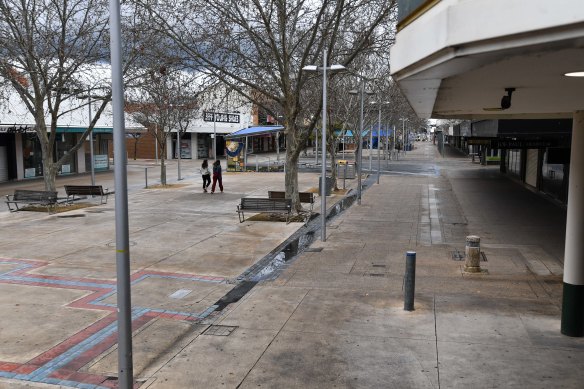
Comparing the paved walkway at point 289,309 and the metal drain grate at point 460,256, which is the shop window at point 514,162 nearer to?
the paved walkway at point 289,309

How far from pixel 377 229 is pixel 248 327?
28.7 feet

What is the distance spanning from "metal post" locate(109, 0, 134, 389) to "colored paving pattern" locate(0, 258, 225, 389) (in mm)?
669

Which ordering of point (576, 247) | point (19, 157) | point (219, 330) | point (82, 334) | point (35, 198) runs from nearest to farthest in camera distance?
point (576, 247) < point (82, 334) < point (219, 330) < point (35, 198) < point (19, 157)

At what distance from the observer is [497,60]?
3703 mm

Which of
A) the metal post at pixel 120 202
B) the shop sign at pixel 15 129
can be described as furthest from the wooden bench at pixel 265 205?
the shop sign at pixel 15 129

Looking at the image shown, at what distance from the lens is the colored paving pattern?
19.8 ft

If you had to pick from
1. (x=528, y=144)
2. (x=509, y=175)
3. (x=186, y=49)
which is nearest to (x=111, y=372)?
(x=186, y=49)

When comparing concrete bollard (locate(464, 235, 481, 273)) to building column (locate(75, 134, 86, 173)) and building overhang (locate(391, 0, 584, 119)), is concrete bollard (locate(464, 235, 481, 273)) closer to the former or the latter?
building overhang (locate(391, 0, 584, 119))

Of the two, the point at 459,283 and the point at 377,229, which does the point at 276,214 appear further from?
the point at 459,283

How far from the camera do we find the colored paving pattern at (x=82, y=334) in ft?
19.8

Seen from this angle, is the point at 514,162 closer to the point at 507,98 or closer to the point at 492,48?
the point at 507,98

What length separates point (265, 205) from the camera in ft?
54.3

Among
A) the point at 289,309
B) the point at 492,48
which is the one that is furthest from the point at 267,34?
the point at 492,48

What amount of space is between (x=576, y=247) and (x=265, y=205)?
34.7 ft
